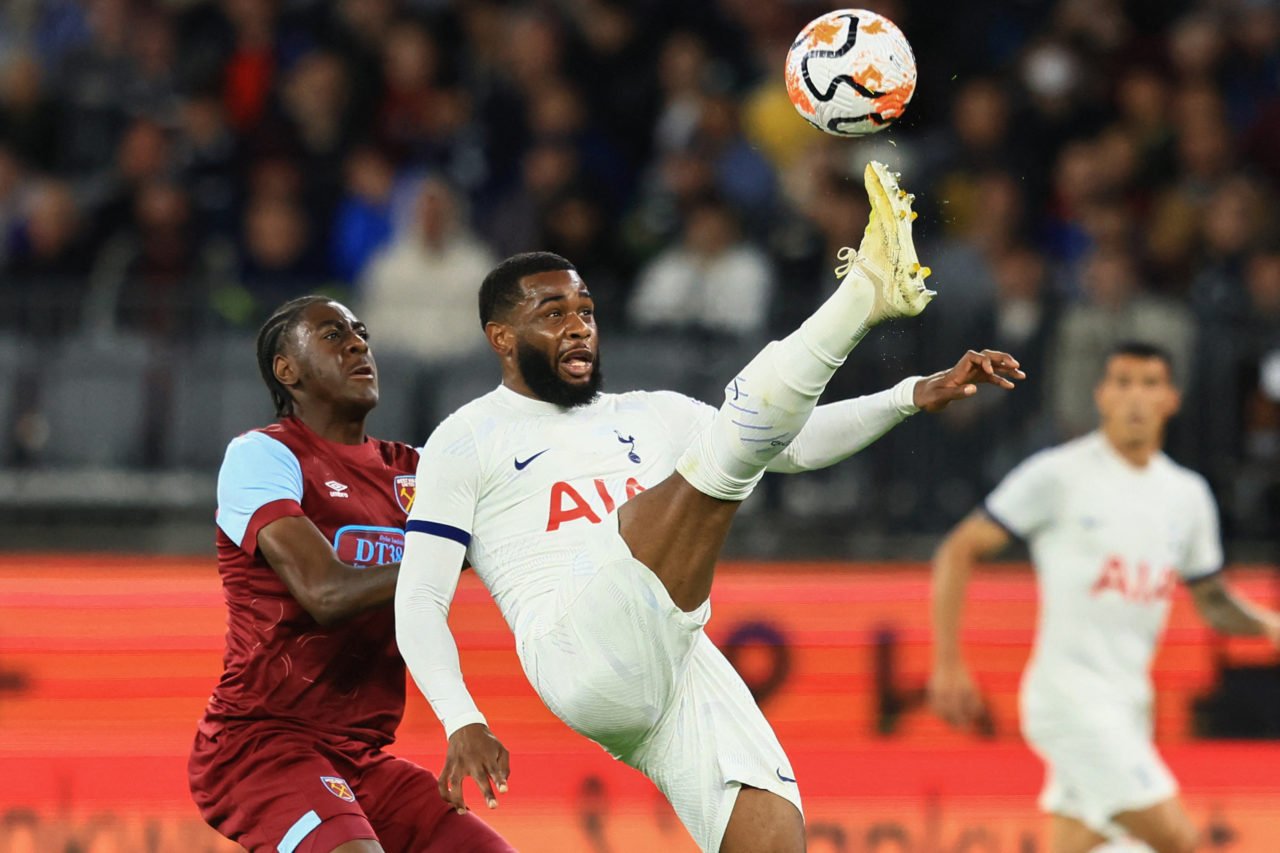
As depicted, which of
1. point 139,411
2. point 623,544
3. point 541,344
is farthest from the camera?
point 139,411

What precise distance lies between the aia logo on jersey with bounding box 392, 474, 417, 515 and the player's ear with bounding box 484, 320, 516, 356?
0.42m

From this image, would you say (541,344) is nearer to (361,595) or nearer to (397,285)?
(361,595)

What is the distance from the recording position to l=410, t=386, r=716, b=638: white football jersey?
468 cm

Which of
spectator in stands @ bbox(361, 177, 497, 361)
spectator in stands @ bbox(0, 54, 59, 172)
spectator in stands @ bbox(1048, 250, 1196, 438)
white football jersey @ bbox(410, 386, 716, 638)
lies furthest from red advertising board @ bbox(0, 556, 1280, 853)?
white football jersey @ bbox(410, 386, 716, 638)

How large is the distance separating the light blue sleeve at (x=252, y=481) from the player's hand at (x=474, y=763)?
82 centimetres

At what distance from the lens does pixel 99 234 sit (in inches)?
421

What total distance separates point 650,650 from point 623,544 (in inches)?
10.4

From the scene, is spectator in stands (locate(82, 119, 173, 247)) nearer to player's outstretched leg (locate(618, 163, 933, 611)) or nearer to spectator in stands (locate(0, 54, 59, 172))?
spectator in stands (locate(0, 54, 59, 172))

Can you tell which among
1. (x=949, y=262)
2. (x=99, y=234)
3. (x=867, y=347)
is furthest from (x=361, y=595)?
(x=99, y=234)

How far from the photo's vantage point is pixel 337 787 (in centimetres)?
458

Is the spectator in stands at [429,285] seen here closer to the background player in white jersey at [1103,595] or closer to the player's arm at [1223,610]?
the background player in white jersey at [1103,595]

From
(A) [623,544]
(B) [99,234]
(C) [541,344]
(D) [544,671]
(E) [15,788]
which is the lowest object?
(E) [15,788]

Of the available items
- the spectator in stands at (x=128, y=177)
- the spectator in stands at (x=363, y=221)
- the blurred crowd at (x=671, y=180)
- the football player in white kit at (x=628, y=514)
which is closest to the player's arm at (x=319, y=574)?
the football player in white kit at (x=628, y=514)

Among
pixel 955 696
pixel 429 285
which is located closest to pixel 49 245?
pixel 429 285
